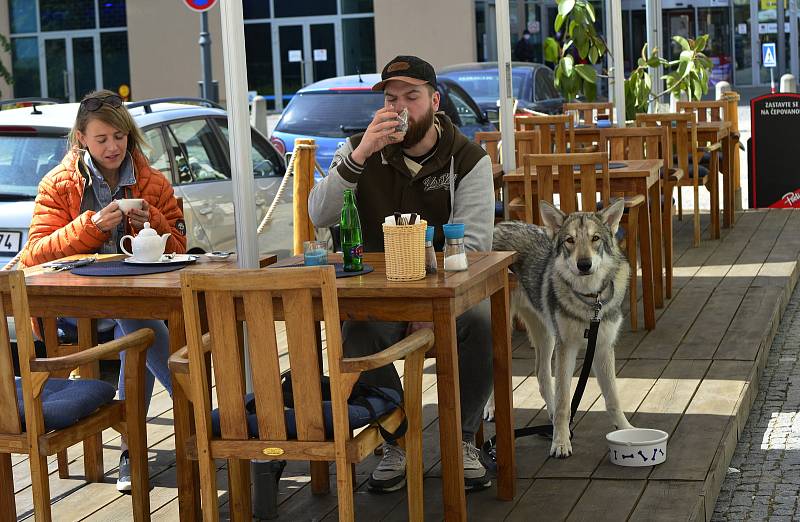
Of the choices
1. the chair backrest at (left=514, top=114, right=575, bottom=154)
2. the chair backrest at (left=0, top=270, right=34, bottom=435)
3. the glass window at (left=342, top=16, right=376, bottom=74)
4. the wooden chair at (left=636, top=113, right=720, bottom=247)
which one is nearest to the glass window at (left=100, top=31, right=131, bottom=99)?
the glass window at (left=342, top=16, right=376, bottom=74)

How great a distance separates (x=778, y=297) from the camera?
309 inches

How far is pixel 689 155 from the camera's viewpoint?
1047 cm

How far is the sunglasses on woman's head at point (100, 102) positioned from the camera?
5.25 meters

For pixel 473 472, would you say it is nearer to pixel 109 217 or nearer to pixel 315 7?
pixel 109 217

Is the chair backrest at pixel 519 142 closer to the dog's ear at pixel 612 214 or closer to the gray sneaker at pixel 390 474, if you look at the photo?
the dog's ear at pixel 612 214

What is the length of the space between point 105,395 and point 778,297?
5037 mm

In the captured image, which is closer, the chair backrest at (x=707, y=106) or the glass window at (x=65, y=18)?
the chair backrest at (x=707, y=106)

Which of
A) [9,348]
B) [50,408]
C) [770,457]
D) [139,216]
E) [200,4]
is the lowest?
[770,457]

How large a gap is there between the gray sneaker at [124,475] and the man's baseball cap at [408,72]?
180 cm

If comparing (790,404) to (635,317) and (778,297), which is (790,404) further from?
(778,297)

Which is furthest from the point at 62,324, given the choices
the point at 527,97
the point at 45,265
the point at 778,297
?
the point at 527,97

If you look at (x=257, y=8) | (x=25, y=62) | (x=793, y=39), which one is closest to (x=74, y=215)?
(x=257, y=8)

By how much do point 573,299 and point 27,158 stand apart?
342cm

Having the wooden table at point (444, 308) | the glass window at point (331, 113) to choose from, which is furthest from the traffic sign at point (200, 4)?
the wooden table at point (444, 308)
